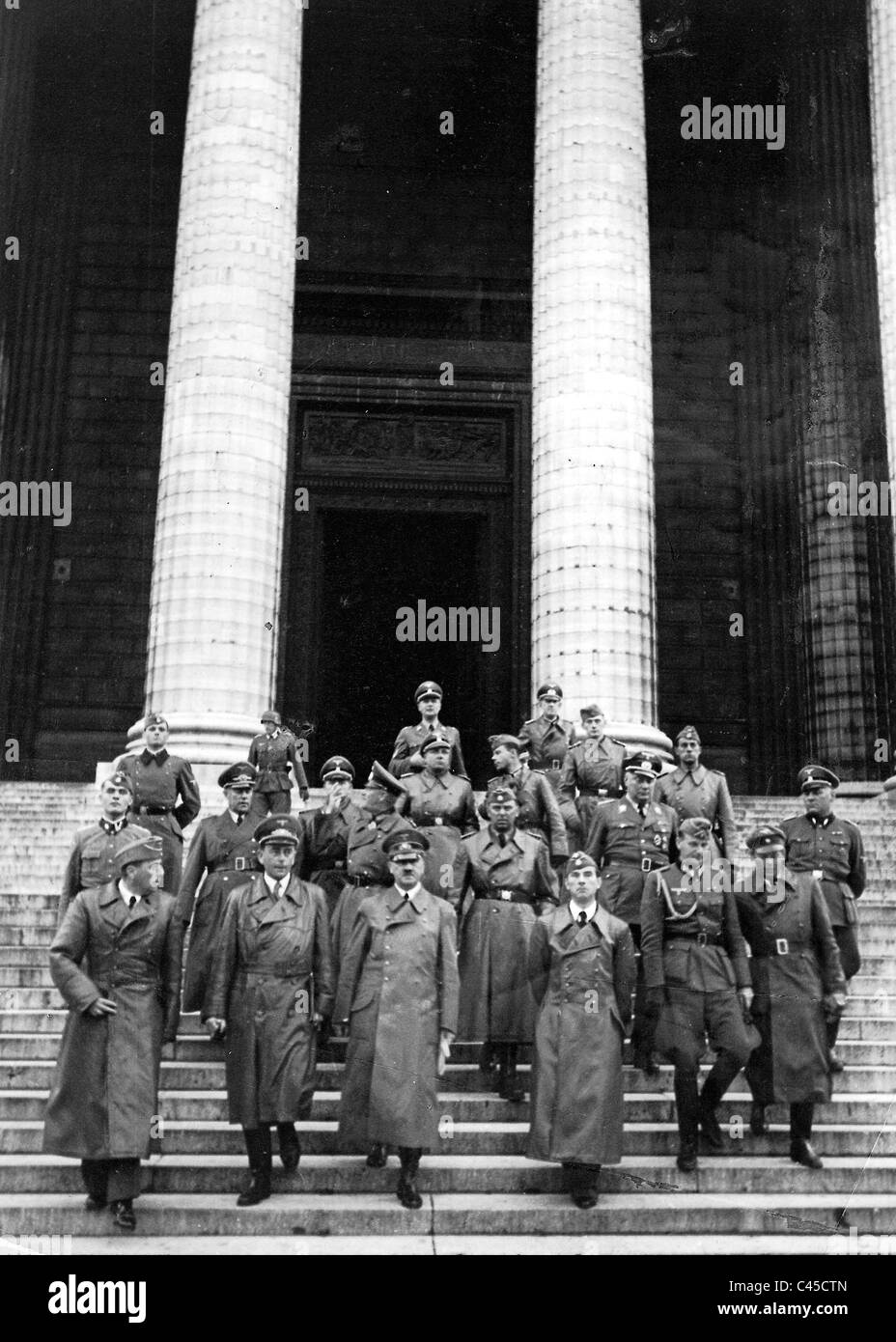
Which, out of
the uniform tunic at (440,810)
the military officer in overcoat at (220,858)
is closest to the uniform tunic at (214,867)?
the military officer in overcoat at (220,858)

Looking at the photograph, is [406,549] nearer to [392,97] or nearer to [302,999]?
[392,97]

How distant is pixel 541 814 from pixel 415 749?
47.1 inches

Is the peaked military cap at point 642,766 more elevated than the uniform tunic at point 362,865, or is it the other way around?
the peaked military cap at point 642,766

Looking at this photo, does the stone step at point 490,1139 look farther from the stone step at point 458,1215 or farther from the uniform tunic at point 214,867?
the uniform tunic at point 214,867

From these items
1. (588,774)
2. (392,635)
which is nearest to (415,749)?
(588,774)

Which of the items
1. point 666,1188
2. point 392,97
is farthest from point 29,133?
point 666,1188

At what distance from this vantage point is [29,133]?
21.9 m

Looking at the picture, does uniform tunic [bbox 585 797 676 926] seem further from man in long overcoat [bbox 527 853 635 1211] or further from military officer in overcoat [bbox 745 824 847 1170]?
man in long overcoat [bbox 527 853 635 1211]

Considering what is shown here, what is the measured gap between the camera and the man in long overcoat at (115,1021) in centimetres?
717

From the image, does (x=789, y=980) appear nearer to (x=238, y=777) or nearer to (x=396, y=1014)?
(x=396, y=1014)

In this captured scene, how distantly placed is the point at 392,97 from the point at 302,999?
19635 mm

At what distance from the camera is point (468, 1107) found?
8688mm

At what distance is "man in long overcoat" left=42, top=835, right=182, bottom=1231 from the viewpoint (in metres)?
7.17

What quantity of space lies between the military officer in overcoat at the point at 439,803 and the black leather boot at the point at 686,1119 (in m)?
2.40
